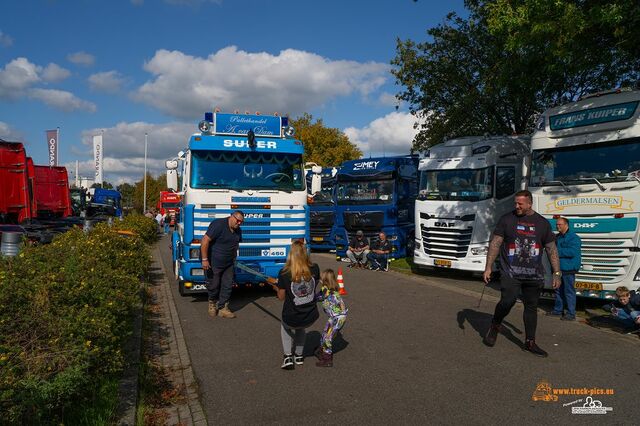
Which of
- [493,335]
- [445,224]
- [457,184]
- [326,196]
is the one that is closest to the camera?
[493,335]

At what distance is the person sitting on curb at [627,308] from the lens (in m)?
7.29

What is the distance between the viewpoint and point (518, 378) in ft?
17.8

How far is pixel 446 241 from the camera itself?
12602mm

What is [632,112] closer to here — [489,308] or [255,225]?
[489,308]

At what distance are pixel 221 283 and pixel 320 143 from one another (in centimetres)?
3490

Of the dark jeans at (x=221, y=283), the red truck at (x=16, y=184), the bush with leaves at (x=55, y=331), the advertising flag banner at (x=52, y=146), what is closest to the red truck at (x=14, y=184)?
the red truck at (x=16, y=184)

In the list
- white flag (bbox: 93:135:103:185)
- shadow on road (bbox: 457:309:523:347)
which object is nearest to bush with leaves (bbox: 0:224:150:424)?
shadow on road (bbox: 457:309:523:347)

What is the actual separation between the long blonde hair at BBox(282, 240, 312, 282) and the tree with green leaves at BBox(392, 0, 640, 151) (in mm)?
6809

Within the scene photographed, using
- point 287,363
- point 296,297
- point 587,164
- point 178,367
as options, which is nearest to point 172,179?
point 178,367

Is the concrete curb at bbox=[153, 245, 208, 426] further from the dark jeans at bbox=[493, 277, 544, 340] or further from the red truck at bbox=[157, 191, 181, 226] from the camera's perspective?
the dark jeans at bbox=[493, 277, 544, 340]

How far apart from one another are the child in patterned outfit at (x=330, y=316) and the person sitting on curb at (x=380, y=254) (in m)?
9.12

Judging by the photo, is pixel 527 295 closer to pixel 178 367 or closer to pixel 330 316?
pixel 330 316

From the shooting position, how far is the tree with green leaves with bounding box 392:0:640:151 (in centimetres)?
1092

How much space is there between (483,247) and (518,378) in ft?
22.8
